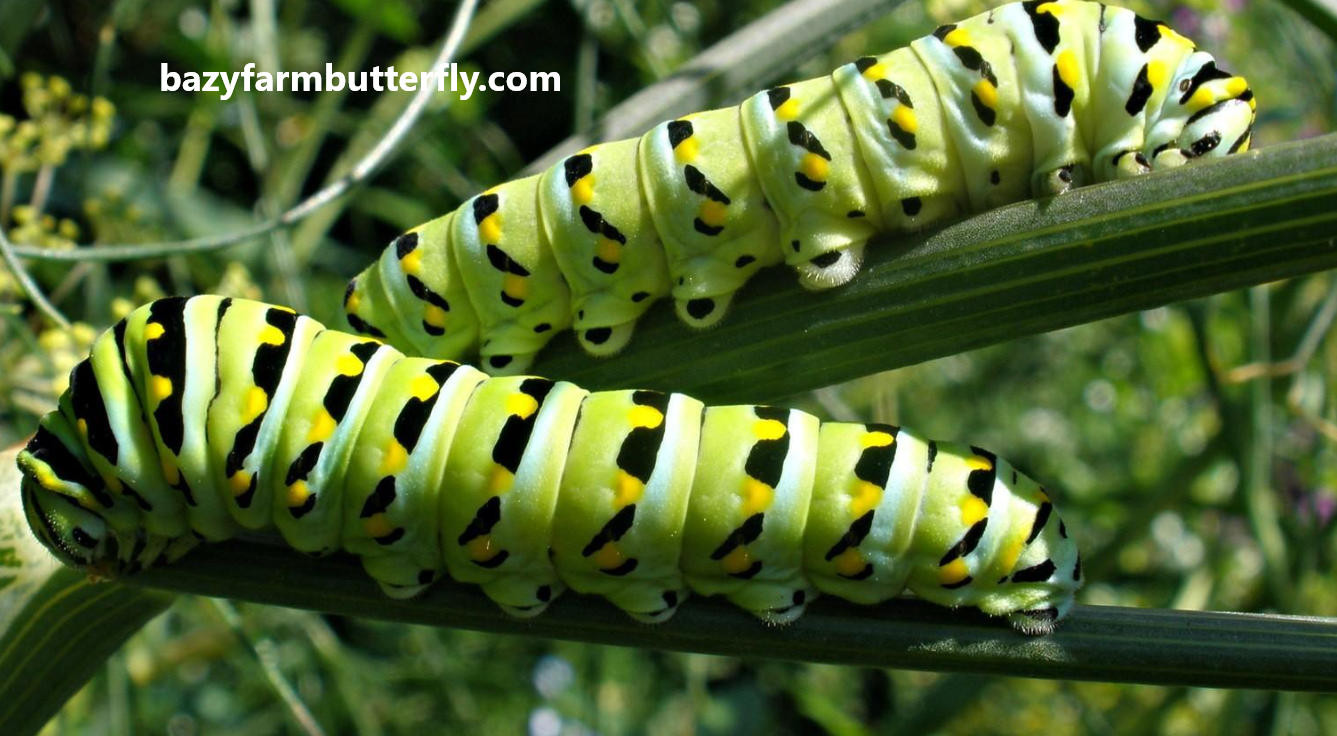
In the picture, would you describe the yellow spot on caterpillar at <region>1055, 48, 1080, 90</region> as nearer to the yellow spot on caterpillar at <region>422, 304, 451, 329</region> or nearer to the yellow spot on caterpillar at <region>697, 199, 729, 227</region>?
the yellow spot on caterpillar at <region>697, 199, 729, 227</region>

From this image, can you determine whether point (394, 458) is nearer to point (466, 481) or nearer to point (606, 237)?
point (466, 481)

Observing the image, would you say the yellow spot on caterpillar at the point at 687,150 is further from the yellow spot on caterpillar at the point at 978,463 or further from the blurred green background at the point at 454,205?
the blurred green background at the point at 454,205

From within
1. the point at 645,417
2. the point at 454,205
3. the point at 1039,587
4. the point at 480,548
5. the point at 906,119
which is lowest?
the point at 454,205

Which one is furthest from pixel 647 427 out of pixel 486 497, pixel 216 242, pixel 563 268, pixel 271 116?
pixel 271 116

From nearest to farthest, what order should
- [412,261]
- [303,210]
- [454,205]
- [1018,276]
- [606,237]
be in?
[1018,276] → [606,237] → [412,261] → [303,210] → [454,205]

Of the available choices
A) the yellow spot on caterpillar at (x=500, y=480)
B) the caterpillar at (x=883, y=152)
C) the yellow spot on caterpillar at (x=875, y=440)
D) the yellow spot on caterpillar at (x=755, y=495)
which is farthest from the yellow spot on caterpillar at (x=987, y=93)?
the yellow spot on caterpillar at (x=500, y=480)

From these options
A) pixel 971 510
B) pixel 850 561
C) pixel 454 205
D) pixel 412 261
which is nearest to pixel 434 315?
pixel 412 261
